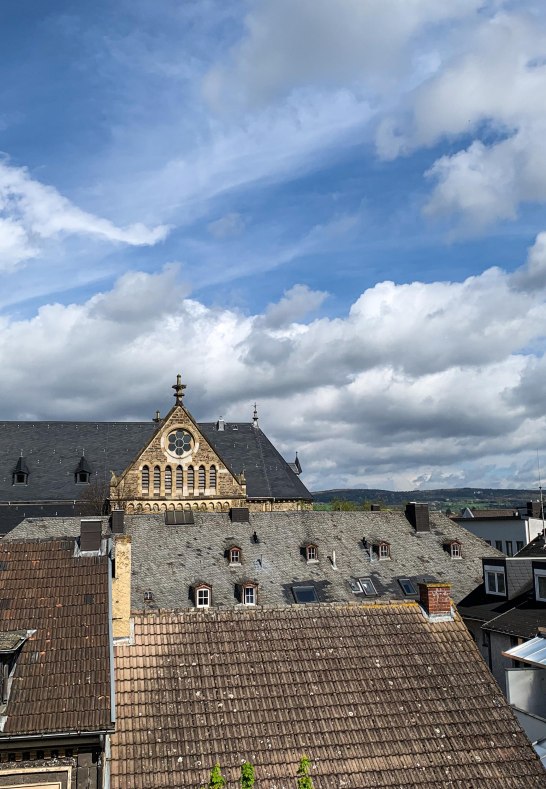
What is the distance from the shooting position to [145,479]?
183 feet

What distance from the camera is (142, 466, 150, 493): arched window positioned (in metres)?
55.6

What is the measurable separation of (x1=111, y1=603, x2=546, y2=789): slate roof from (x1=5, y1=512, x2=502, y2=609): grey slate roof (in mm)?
19147

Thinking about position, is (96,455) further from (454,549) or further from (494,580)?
(494,580)

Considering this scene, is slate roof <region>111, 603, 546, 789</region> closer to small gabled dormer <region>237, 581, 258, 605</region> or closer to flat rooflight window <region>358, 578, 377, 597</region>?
small gabled dormer <region>237, 581, 258, 605</region>

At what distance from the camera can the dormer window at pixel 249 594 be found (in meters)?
37.4

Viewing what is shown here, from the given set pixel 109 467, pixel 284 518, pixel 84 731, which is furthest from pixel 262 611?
pixel 109 467

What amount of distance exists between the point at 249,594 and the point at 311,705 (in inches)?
863

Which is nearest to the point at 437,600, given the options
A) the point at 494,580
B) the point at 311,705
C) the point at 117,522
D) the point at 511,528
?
the point at 311,705

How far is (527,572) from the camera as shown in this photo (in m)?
34.5

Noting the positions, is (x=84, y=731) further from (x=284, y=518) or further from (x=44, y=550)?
(x=284, y=518)

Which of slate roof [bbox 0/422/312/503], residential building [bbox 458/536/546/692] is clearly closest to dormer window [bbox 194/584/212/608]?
residential building [bbox 458/536/546/692]

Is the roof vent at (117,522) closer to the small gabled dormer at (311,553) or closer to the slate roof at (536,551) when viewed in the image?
the small gabled dormer at (311,553)

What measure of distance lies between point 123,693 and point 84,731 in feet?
5.17

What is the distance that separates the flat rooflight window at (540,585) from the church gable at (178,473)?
28.5 meters
